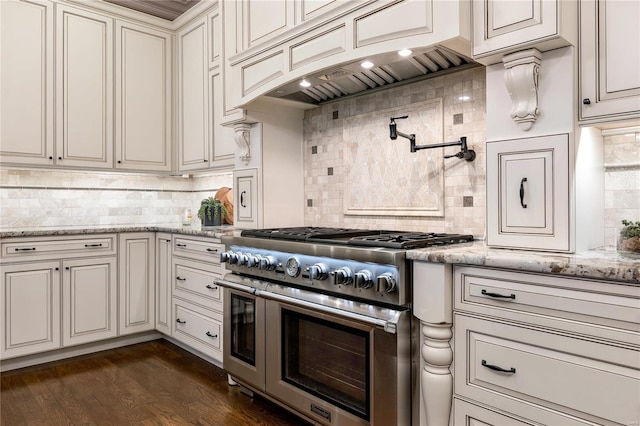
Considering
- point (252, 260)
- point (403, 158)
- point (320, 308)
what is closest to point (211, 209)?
point (252, 260)

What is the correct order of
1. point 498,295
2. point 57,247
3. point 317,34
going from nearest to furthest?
1. point 498,295
2. point 317,34
3. point 57,247

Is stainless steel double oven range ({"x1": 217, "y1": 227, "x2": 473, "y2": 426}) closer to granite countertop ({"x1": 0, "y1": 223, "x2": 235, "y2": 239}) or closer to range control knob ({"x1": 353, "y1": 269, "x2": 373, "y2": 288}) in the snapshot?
range control knob ({"x1": 353, "y1": 269, "x2": 373, "y2": 288})

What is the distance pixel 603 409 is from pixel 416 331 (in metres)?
0.63

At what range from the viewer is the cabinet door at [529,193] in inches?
62.1

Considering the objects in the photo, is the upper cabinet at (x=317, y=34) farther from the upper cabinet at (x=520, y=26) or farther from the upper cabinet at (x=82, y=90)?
the upper cabinet at (x=82, y=90)

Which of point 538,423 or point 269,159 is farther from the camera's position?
point 269,159

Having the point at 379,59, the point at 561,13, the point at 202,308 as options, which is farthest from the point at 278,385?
the point at 561,13

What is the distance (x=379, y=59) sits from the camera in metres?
2.01

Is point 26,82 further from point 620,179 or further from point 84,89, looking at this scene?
point 620,179

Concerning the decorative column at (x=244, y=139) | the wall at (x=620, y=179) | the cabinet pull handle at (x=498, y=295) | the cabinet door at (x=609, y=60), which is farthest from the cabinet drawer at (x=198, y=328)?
the cabinet door at (x=609, y=60)

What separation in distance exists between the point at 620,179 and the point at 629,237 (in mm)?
263

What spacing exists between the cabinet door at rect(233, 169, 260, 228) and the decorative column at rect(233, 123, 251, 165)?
11 cm

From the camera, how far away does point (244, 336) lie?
2.46 m

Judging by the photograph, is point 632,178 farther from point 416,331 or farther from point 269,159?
point 269,159
